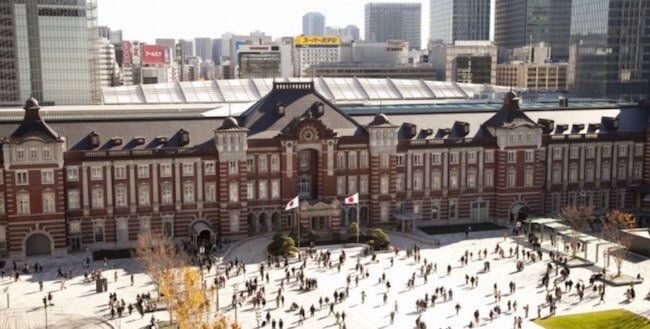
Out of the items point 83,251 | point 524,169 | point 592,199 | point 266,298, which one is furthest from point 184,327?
point 592,199

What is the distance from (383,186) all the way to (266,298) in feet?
110

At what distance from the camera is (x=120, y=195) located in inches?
3883

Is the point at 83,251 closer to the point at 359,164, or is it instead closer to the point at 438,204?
the point at 359,164

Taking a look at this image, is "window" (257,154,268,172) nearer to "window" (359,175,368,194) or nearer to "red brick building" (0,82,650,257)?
"red brick building" (0,82,650,257)

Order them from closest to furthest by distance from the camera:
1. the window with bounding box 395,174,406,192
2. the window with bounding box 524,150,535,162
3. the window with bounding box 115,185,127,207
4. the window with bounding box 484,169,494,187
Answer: the window with bounding box 115,185,127,207 → the window with bounding box 395,174,406,192 → the window with bounding box 524,150,535,162 → the window with bounding box 484,169,494,187

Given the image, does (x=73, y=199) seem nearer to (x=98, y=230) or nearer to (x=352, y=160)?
(x=98, y=230)

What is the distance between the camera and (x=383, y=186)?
4269 inches

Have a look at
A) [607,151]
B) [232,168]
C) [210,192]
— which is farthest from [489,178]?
[210,192]

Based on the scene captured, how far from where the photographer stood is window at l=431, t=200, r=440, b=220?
112 metres

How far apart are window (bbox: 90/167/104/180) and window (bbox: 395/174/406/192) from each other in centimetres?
3866

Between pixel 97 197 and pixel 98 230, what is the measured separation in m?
4.15

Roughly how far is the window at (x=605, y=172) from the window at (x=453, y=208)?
23.1 meters

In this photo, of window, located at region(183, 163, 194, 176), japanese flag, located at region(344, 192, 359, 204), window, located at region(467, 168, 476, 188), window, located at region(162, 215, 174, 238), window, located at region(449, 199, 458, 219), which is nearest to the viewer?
japanese flag, located at region(344, 192, 359, 204)

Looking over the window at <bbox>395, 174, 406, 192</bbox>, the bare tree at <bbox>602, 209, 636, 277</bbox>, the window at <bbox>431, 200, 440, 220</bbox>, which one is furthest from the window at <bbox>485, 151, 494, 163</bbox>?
the bare tree at <bbox>602, 209, 636, 277</bbox>
